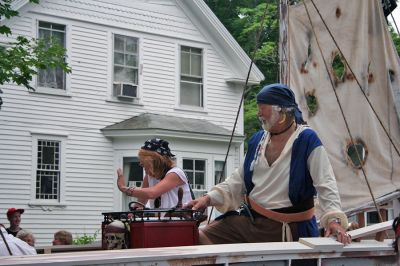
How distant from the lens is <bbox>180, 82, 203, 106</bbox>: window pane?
2214 centimetres

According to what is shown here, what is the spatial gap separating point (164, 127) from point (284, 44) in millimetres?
10131

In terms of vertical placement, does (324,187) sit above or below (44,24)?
below

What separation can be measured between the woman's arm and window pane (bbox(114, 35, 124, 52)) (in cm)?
1520

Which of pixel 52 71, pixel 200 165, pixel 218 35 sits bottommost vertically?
pixel 200 165

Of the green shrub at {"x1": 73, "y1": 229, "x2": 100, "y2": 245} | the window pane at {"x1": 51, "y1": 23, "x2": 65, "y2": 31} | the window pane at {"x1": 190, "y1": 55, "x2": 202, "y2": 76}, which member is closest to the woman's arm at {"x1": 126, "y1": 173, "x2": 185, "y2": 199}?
the green shrub at {"x1": 73, "y1": 229, "x2": 100, "y2": 245}

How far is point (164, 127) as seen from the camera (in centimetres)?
2050

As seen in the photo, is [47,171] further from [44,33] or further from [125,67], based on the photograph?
[125,67]

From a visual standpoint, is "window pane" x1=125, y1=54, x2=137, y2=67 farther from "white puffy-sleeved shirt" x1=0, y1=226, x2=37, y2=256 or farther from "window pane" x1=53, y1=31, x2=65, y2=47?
Answer: "white puffy-sleeved shirt" x1=0, y1=226, x2=37, y2=256

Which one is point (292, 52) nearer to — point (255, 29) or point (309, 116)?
point (309, 116)

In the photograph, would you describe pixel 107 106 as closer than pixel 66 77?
No

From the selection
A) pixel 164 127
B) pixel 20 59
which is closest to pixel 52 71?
pixel 164 127

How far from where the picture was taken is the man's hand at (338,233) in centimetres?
459

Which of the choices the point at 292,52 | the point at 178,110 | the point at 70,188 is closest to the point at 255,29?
the point at 178,110

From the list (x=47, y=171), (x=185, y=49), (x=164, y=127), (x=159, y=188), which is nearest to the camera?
(x=159, y=188)
